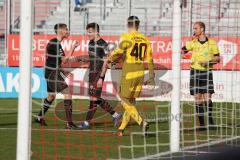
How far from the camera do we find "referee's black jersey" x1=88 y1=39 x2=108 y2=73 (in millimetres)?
12378

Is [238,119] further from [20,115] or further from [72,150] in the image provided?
[20,115]

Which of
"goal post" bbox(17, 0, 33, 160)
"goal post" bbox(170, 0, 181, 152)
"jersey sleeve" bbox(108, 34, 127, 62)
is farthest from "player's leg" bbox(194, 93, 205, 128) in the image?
"goal post" bbox(17, 0, 33, 160)

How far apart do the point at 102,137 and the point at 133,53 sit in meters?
1.41

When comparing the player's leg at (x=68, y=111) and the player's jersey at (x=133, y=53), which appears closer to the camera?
the player's jersey at (x=133, y=53)

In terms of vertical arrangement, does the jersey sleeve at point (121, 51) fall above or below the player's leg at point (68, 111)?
above

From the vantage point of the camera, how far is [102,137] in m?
11.5

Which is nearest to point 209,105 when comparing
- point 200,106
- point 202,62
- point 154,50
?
point 200,106

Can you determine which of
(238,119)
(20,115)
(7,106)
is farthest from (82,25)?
(20,115)

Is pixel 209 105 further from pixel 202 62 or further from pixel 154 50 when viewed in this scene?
pixel 154 50

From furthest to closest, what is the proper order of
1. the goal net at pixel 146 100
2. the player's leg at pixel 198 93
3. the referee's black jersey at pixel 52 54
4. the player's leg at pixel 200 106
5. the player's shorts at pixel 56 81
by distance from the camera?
the player's leg at pixel 198 93 < the player's leg at pixel 200 106 < the player's shorts at pixel 56 81 < the referee's black jersey at pixel 52 54 < the goal net at pixel 146 100

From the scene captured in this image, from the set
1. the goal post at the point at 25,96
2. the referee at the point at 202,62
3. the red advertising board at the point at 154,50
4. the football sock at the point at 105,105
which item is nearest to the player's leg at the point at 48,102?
the football sock at the point at 105,105

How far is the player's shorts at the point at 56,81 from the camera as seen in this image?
10902 mm

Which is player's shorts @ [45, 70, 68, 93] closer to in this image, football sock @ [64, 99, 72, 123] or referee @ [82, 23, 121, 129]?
football sock @ [64, 99, 72, 123]

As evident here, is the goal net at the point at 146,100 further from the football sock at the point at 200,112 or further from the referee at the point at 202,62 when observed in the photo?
the referee at the point at 202,62
